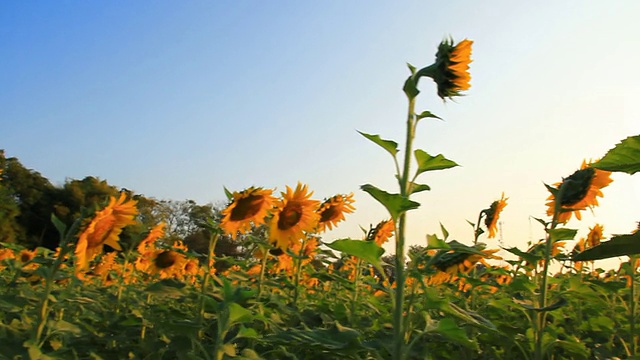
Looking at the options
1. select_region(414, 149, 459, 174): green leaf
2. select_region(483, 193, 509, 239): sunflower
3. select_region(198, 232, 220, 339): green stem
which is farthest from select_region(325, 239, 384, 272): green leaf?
select_region(483, 193, 509, 239): sunflower

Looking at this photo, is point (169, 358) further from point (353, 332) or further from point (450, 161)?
point (450, 161)

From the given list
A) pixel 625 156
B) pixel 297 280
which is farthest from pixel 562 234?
pixel 625 156

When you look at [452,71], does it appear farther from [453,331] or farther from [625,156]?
[625,156]

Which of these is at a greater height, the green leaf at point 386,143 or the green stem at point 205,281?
the green leaf at point 386,143

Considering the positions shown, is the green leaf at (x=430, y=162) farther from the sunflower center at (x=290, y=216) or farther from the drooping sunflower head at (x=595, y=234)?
the drooping sunflower head at (x=595, y=234)

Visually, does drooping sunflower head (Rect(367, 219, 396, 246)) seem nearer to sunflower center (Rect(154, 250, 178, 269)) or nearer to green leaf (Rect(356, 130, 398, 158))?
sunflower center (Rect(154, 250, 178, 269))

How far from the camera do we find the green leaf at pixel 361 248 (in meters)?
1.67

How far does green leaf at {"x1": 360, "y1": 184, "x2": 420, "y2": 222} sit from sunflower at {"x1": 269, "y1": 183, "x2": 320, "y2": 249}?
1874mm

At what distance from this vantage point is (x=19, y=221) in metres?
26.3

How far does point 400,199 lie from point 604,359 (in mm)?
1543

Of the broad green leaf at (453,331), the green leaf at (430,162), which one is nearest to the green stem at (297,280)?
the green leaf at (430,162)

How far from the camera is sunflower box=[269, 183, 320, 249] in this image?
11.8ft

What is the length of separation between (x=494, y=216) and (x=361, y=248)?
2606 millimetres

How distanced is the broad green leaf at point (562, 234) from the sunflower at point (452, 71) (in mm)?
758
